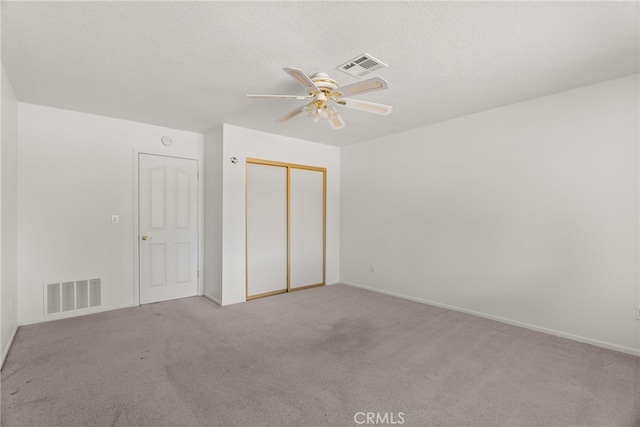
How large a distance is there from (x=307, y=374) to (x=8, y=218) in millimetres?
3037

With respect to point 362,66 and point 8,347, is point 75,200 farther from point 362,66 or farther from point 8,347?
point 362,66

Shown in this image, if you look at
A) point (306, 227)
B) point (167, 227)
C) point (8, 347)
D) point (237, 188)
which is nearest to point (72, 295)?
point (8, 347)

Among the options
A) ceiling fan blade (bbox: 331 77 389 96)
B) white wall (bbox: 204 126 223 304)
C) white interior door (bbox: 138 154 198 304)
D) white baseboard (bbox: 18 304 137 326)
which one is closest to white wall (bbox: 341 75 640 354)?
ceiling fan blade (bbox: 331 77 389 96)

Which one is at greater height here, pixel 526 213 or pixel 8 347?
pixel 526 213

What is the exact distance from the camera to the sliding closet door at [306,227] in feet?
16.5

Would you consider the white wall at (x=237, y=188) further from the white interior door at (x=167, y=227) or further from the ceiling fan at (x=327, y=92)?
the ceiling fan at (x=327, y=92)

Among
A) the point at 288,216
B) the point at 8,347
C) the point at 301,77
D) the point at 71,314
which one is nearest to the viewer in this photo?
the point at 301,77

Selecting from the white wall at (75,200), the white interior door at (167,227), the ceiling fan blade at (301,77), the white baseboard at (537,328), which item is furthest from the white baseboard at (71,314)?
the white baseboard at (537,328)

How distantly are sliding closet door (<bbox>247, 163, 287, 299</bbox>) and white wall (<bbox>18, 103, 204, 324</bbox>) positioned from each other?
4.56 ft

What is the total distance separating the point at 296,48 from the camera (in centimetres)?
220

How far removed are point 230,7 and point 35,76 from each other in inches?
83.6

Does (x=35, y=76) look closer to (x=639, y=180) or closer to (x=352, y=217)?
(x=352, y=217)

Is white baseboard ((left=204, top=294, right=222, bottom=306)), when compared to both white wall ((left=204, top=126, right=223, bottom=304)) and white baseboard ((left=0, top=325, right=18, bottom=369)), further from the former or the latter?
white baseboard ((left=0, top=325, right=18, bottom=369))

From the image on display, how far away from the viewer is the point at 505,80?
9.13ft
